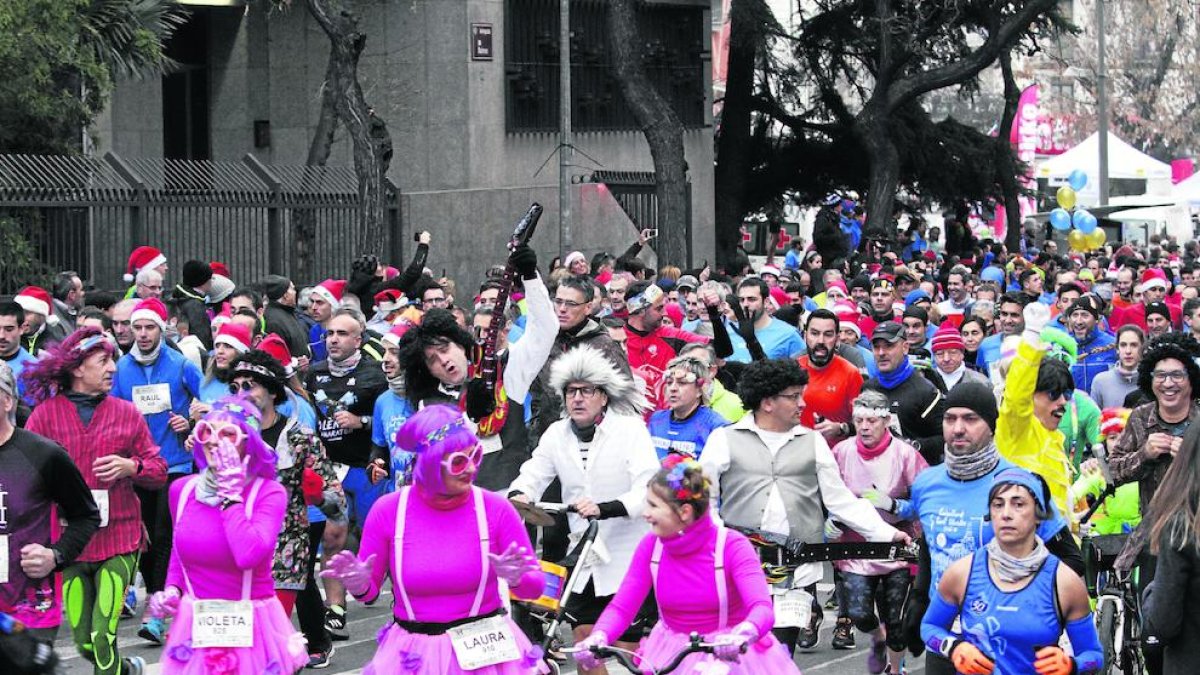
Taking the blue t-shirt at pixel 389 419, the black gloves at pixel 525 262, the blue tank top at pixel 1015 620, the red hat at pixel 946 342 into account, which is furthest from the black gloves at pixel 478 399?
the red hat at pixel 946 342

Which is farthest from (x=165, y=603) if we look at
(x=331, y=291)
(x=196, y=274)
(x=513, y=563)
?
(x=331, y=291)

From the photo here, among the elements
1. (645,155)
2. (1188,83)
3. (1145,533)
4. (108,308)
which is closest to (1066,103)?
(1188,83)

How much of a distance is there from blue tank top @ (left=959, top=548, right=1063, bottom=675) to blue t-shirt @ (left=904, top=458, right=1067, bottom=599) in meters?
0.70

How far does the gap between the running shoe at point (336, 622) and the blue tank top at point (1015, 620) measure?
218 inches

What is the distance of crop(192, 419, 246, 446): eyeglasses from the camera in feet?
25.6

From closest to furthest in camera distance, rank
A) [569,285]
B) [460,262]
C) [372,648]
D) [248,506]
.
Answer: [248,506] < [569,285] < [372,648] < [460,262]

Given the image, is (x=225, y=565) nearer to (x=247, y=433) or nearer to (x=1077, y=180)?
(x=247, y=433)

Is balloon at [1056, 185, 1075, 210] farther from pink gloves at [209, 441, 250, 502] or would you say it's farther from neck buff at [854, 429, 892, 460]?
pink gloves at [209, 441, 250, 502]

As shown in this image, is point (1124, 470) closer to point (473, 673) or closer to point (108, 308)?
point (473, 673)

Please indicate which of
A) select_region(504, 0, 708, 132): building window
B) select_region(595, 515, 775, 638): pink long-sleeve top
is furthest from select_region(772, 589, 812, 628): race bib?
select_region(504, 0, 708, 132): building window

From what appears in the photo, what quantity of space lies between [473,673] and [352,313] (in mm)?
6383

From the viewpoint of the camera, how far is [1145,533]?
743 cm

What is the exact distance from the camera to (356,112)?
2395cm

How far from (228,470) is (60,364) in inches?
88.2
